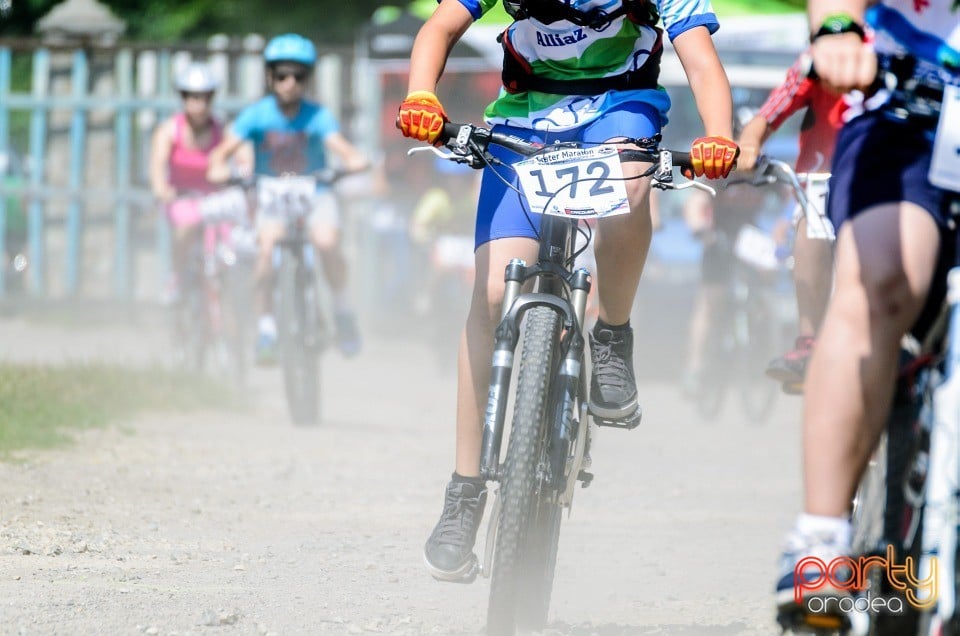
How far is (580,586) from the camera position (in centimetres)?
508

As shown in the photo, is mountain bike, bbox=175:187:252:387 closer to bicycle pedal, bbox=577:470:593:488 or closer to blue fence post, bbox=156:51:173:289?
blue fence post, bbox=156:51:173:289

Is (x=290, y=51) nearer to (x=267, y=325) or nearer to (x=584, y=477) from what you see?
(x=267, y=325)

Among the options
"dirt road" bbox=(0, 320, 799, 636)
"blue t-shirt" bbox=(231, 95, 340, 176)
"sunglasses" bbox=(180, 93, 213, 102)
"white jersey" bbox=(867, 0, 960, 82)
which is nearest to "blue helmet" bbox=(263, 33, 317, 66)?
"blue t-shirt" bbox=(231, 95, 340, 176)

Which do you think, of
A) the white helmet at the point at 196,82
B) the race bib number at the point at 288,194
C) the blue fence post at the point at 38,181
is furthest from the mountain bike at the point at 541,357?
the blue fence post at the point at 38,181

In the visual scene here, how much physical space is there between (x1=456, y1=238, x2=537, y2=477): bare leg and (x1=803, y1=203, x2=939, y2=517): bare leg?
1290 millimetres

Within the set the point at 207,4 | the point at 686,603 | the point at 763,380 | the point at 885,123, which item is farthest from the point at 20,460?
the point at 207,4

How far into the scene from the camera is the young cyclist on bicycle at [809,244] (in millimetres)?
5344

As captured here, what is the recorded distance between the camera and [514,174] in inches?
170

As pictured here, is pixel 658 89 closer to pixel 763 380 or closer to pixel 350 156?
pixel 350 156

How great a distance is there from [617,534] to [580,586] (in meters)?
1.00

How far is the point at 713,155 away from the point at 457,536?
45.5 inches

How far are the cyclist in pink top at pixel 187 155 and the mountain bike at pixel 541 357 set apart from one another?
7.44 metres

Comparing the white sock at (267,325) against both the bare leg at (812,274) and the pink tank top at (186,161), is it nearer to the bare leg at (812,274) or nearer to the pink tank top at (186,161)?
the pink tank top at (186,161)

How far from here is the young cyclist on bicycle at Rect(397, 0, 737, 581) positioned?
13.9 feet
